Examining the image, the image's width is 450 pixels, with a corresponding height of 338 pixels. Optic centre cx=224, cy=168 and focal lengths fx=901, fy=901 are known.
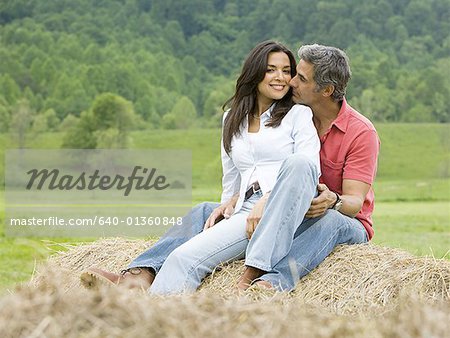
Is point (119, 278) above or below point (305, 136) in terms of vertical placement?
below

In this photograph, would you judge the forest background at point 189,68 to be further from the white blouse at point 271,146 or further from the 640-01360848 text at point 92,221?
the white blouse at point 271,146

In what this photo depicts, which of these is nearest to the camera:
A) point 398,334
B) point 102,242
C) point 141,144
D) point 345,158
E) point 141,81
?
point 398,334

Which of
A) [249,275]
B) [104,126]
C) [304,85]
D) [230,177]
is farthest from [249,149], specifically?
[104,126]

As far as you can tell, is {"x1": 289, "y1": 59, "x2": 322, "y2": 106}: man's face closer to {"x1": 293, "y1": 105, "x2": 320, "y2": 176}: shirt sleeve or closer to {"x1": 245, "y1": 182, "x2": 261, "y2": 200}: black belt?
{"x1": 293, "y1": 105, "x2": 320, "y2": 176}: shirt sleeve

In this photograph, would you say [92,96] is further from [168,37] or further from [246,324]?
[246,324]

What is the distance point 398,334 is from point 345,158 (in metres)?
1.93

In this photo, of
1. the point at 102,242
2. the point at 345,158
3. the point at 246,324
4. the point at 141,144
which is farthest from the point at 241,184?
the point at 141,144

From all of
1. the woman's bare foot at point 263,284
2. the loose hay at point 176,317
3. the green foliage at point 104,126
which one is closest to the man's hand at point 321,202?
the woman's bare foot at point 263,284

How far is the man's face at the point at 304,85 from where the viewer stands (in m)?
4.12

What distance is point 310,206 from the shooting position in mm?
3785

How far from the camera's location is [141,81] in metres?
34.2

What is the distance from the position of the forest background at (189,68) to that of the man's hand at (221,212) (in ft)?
75.7

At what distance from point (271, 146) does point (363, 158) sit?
43 centimetres

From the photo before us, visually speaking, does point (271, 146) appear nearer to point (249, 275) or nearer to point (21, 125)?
point (249, 275)
